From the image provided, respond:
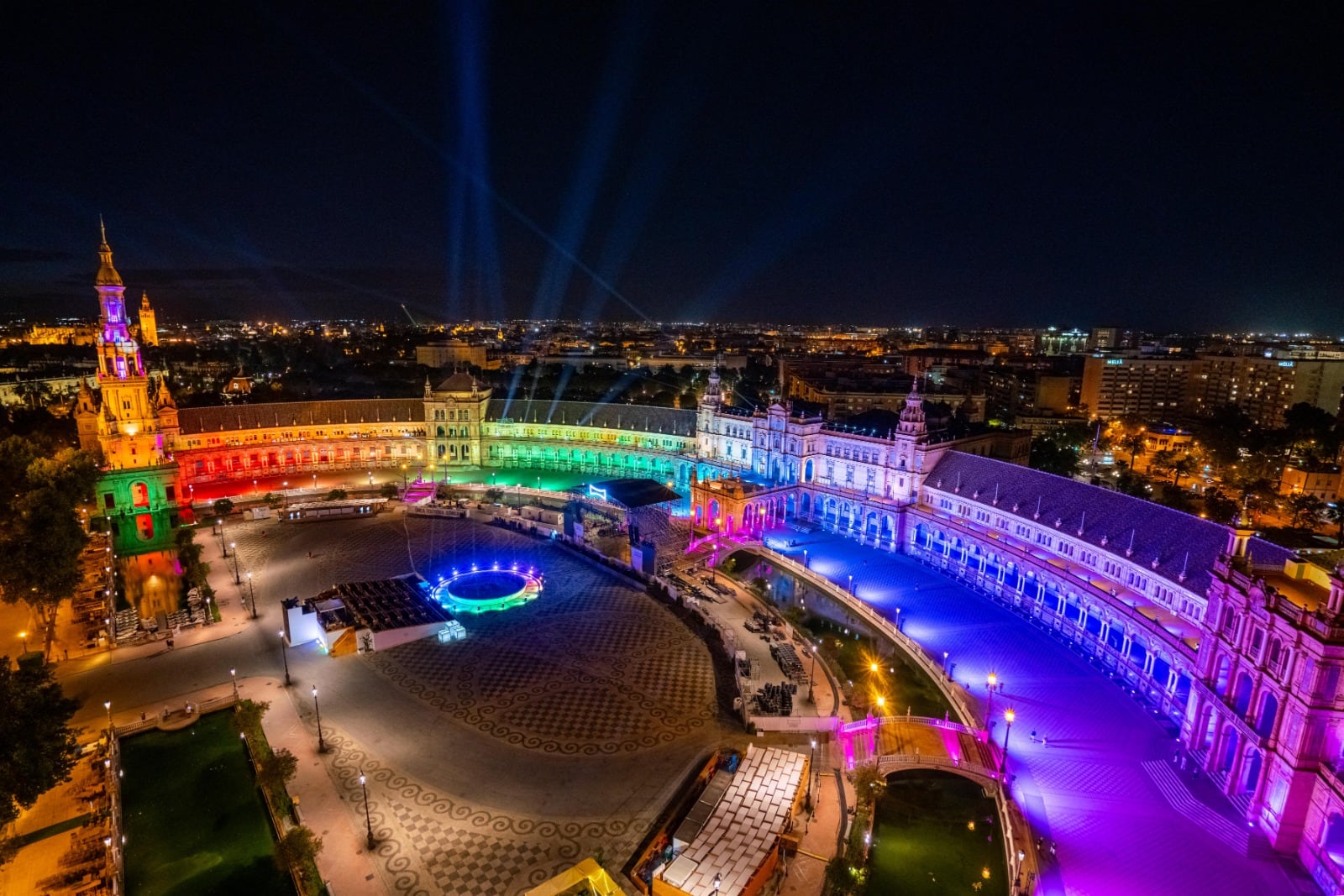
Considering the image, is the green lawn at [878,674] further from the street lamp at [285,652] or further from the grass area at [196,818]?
the street lamp at [285,652]

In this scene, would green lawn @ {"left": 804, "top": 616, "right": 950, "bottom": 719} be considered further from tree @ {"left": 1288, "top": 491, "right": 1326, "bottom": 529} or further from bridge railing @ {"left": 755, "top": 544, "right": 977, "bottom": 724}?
tree @ {"left": 1288, "top": 491, "right": 1326, "bottom": 529}

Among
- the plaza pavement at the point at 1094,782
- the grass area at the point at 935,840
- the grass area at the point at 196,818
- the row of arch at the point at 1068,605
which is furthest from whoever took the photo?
the row of arch at the point at 1068,605

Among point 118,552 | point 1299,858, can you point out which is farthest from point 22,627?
point 1299,858

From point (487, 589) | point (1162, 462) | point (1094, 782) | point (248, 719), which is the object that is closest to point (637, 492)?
point (487, 589)

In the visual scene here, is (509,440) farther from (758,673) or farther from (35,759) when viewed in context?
(35,759)

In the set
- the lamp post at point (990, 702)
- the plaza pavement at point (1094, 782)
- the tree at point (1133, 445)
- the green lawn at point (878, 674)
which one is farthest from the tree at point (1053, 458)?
the lamp post at point (990, 702)

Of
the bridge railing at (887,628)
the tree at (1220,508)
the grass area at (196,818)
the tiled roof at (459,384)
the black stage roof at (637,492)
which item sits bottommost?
the grass area at (196,818)
